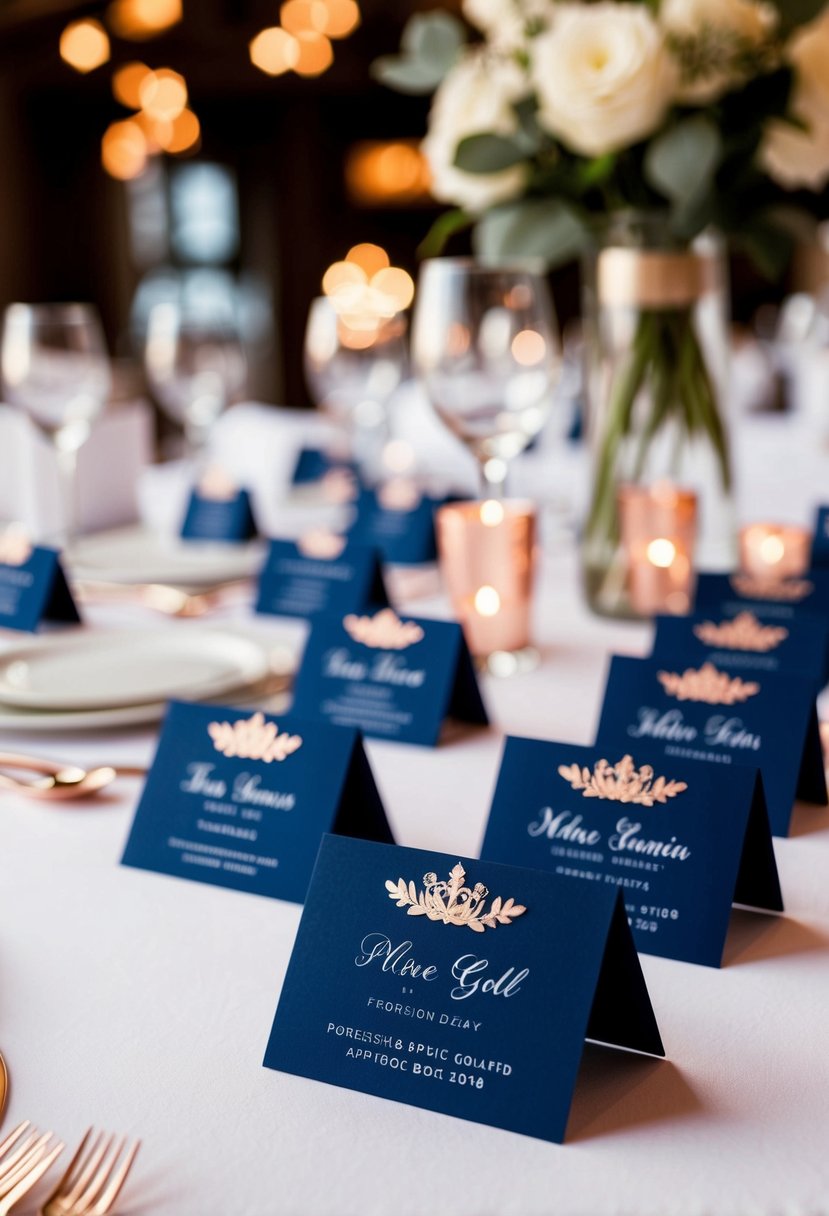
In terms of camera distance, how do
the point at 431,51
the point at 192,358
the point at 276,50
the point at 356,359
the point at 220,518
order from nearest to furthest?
the point at 431,51
the point at 220,518
the point at 192,358
the point at 356,359
the point at 276,50

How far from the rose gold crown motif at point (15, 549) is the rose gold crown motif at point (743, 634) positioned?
753 millimetres

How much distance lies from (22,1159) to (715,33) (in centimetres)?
123

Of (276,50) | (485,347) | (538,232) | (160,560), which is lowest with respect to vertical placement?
(160,560)

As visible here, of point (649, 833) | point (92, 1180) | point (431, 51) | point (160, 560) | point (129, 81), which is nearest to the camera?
point (92, 1180)

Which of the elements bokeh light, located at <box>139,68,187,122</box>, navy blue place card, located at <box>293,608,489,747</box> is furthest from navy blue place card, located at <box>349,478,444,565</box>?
bokeh light, located at <box>139,68,187,122</box>

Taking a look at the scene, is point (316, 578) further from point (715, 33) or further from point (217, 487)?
point (715, 33)

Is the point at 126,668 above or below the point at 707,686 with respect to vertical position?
below

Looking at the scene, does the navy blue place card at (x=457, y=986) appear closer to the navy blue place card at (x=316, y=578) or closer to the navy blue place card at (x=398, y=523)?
the navy blue place card at (x=316, y=578)

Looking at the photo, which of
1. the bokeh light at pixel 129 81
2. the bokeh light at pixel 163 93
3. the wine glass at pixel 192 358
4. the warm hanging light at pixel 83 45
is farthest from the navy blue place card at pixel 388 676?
the bokeh light at pixel 129 81

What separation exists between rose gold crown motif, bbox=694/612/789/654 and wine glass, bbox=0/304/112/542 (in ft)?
2.77

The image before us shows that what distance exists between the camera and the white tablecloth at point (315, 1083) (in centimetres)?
58

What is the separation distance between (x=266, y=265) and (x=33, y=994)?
801 centimetres

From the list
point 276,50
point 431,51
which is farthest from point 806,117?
point 276,50

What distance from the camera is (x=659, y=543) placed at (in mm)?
1494
